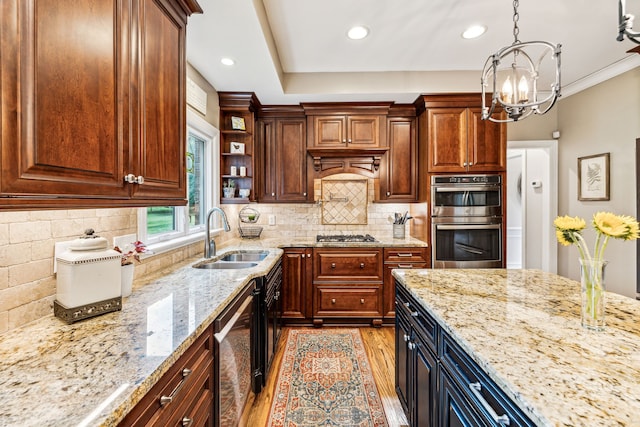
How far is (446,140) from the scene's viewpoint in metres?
3.25

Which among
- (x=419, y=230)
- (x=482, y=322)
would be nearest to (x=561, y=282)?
(x=482, y=322)

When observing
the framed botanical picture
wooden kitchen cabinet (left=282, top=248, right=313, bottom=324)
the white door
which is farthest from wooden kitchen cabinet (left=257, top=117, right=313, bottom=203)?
the framed botanical picture

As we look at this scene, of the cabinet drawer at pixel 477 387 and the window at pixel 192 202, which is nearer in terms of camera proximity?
the cabinet drawer at pixel 477 387

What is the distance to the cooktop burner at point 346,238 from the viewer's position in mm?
3469

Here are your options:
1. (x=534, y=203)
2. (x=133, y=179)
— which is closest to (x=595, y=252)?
(x=133, y=179)

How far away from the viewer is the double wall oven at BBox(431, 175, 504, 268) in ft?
10.6

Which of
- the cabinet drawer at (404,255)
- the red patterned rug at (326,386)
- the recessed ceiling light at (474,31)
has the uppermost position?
the recessed ceiling light at (474,31)

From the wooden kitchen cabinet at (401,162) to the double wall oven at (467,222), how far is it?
15.3 inches

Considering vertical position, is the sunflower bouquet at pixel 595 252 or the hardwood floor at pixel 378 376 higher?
the sunflower bouquet at pixel 595 252

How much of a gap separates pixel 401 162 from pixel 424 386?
269cm

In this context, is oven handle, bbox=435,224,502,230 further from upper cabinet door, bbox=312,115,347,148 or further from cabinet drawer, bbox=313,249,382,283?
upper cabinet door, bbox=312,115,347,148

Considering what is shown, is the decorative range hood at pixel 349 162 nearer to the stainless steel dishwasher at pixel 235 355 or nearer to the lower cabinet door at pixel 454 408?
the stainless steel dishwasher at pixel 235 355

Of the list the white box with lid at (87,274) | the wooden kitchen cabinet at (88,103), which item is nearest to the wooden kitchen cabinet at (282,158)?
the wooden kitchen cabinet at (88,103)

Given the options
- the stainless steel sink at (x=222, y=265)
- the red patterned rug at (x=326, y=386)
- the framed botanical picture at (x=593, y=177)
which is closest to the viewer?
the red patterned rug at (x=326, y=386)
